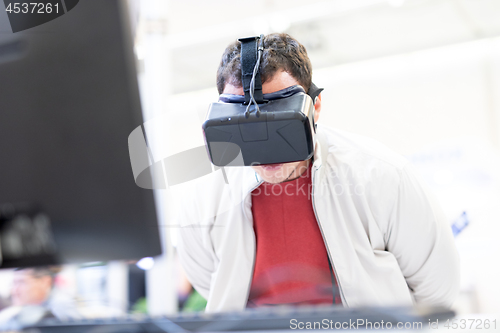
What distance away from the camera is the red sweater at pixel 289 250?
84cm

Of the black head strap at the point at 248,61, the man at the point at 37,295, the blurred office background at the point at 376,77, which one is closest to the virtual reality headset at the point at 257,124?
the black head strap at the point at 248,61

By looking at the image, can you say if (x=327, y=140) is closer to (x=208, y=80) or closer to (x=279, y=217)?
(x=279, y=217)

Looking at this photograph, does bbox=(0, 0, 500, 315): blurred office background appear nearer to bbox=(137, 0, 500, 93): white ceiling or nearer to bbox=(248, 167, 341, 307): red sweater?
bbox=(137, 0, 500, 93): white ceiling

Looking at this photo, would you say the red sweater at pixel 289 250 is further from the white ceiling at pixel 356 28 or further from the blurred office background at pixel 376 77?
the white ceiling at pixel 356 28

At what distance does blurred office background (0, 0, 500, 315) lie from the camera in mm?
940

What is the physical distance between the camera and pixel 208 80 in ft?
3.21

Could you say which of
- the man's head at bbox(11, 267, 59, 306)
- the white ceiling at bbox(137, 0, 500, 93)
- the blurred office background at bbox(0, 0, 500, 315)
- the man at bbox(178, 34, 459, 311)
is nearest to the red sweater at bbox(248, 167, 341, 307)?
the man at bbox(178, 34, 459, 311)

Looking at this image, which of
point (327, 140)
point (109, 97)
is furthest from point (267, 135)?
point (327, 140)

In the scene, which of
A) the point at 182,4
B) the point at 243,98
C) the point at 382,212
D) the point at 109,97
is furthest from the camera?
the point at 182,4

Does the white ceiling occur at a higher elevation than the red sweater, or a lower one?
higher

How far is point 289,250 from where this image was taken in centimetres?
86

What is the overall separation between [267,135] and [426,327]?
1.00 ft

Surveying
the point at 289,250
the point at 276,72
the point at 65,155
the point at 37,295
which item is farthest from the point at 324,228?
the point at 37,295

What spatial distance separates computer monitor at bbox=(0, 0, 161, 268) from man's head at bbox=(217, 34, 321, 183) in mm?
243
